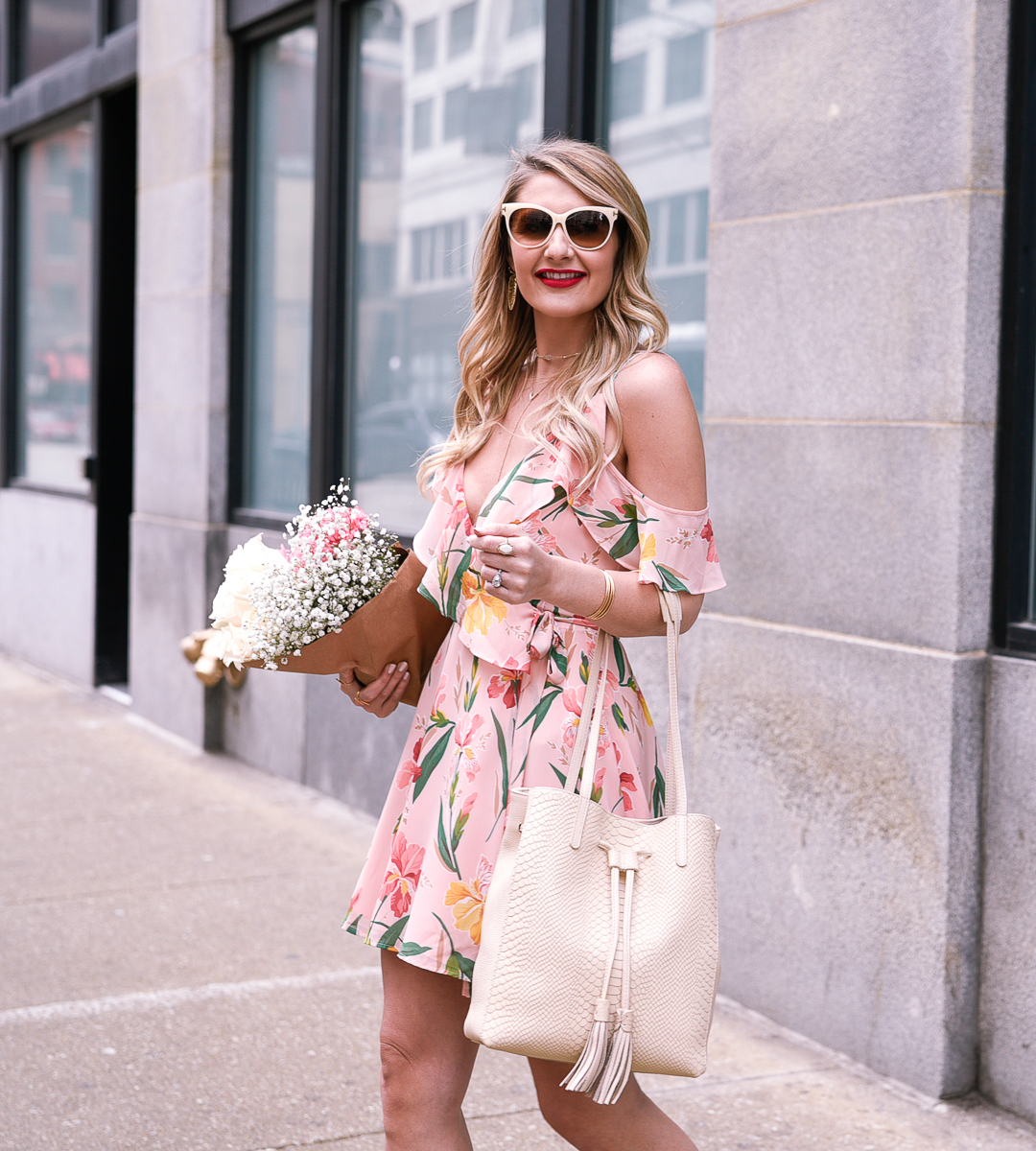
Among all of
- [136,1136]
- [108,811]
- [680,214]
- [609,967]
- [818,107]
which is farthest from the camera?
[108,811]

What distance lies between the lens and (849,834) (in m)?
3.85

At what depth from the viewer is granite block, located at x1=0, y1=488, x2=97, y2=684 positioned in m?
9.28

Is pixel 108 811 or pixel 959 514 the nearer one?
pixel 959 514

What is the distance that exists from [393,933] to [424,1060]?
21 centimetres

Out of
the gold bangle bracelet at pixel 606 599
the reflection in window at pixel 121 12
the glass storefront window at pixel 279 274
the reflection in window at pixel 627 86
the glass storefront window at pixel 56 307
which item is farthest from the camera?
the glass storefront window at pixel 56 307

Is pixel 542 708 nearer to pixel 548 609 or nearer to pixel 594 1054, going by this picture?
pixel 548 609

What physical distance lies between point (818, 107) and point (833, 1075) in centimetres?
250

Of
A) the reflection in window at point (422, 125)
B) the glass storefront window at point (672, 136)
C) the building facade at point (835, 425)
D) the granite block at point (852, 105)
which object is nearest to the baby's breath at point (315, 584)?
the building facade at point (835, 425)

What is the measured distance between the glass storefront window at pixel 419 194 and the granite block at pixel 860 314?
1866mm

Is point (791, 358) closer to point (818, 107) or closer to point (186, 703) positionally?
point (818, 107)

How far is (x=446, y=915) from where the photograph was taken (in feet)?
7.67

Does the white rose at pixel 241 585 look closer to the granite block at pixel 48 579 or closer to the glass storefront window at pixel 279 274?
the glass storefront window at pixel 279 274

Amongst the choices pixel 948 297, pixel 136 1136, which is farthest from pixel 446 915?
pixel 948 297

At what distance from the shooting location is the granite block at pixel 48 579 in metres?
9.28
